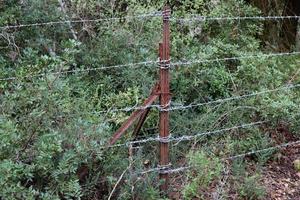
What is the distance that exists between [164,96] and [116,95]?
3.16 ft

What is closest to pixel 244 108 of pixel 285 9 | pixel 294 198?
pixel 294 198

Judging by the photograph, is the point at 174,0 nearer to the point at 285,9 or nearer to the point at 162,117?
the point at 285,9

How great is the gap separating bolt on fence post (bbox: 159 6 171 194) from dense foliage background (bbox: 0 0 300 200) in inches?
5.0

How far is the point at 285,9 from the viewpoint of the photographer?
641 centimetres

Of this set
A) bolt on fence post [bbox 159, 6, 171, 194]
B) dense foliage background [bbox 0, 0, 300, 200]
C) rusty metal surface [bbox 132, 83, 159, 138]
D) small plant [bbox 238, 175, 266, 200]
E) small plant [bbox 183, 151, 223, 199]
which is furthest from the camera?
small plant [bbox 238, 175, 266, 200]

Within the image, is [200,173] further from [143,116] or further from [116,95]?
[116,95]

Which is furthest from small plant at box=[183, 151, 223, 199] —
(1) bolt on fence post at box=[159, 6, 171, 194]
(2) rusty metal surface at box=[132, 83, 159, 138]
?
(2) rusty metal surface at box=[132, 83, 159, 138]

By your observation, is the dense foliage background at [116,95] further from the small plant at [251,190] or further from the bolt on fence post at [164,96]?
the bolt on fence post at [164,96]

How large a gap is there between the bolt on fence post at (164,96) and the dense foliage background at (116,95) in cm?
13

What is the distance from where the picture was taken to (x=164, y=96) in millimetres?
Result: 3270

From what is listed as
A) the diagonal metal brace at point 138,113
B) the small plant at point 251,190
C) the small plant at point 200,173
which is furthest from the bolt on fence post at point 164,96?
the small plant at point 251,190

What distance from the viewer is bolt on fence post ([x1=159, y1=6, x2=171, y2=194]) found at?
318 cm

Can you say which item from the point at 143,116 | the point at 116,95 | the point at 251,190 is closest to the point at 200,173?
the point at 251,190

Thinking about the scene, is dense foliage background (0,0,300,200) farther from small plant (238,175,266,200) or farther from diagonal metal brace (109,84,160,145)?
diagonal metal brace (109,84,160,145)
